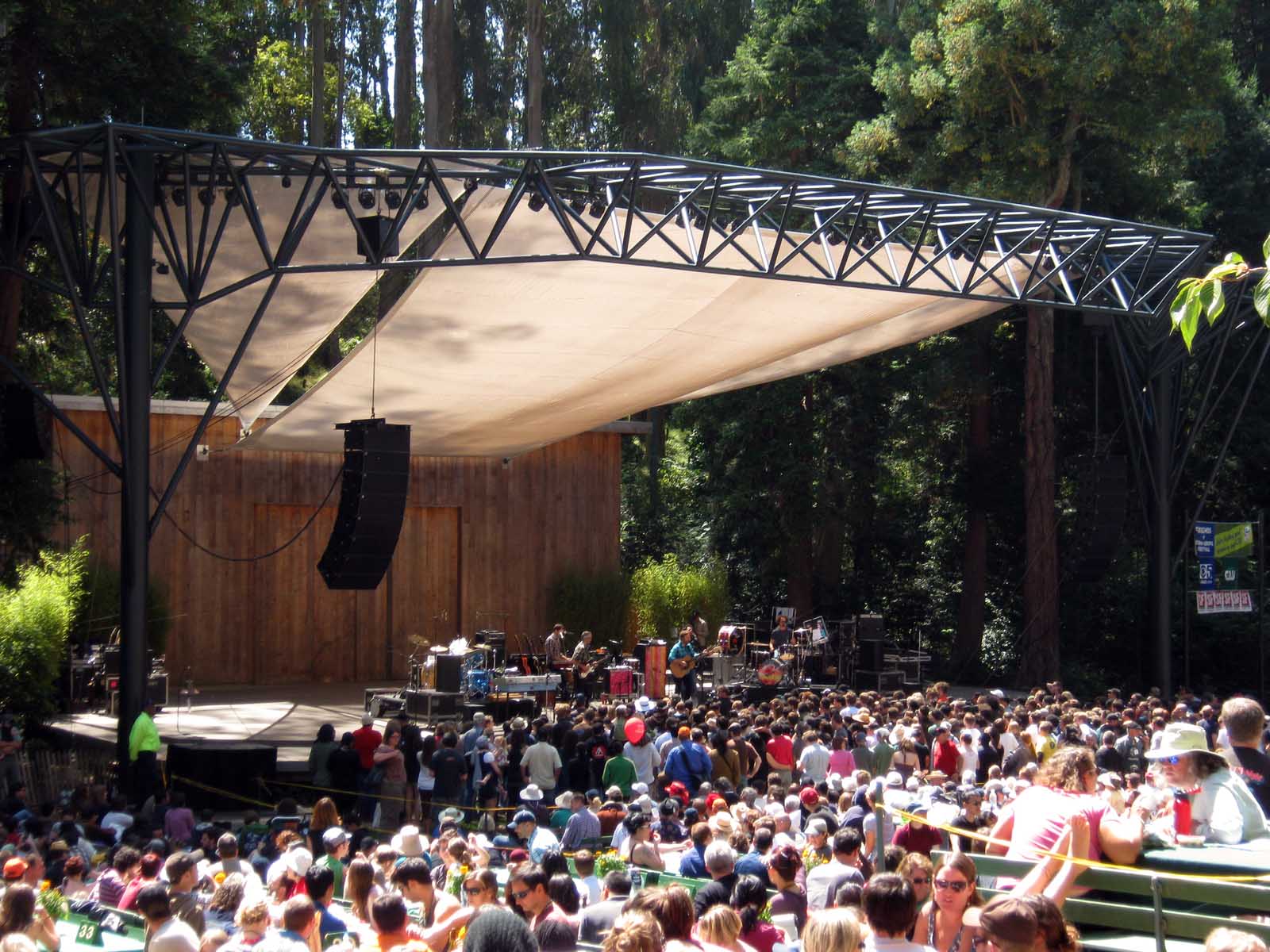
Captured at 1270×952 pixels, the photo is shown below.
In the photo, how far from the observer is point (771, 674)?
18531mm

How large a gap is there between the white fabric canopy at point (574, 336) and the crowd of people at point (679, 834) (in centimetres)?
388

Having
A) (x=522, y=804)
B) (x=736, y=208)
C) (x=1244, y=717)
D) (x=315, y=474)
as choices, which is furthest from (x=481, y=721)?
(x=315, y=474)

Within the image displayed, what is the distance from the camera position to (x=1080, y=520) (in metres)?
20.6

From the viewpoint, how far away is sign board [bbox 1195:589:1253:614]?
60.7 ft

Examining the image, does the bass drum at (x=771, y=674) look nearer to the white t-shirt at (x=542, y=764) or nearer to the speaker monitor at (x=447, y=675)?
the speaker monitor at (x=447, y=675)

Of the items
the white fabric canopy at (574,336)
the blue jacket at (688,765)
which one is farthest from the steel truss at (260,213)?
the blue jacket at (688,765)

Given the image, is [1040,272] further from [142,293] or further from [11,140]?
[11,140]

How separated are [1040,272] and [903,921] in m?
13.0

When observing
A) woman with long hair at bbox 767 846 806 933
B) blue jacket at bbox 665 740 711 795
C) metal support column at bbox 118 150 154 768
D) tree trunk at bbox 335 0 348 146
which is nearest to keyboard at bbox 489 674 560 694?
metal support column at bbox 118 150 154 768

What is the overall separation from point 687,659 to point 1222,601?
747 cm

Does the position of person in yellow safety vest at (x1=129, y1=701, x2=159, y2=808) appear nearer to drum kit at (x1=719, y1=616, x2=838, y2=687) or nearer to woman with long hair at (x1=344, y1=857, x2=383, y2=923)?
woman with long hair at (x1=344, y1=857, x2=383, y2=923)

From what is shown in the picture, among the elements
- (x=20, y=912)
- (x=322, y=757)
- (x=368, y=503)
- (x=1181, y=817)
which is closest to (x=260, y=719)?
(x=368, y=503)

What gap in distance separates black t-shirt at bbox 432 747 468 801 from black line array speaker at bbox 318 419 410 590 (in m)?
3.11

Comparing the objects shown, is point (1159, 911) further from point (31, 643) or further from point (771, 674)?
point (771, 674)
